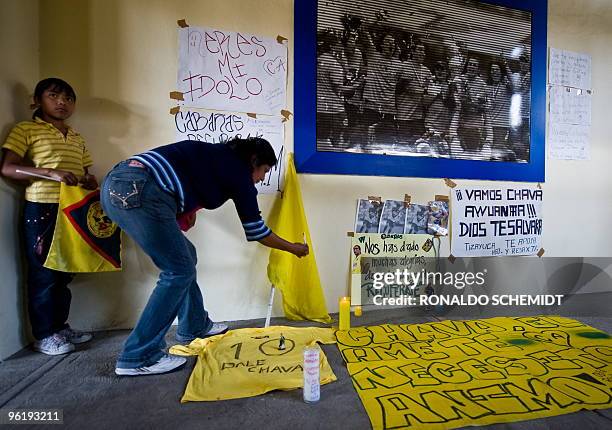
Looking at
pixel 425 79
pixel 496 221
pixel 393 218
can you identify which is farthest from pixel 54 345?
pixel 496 221

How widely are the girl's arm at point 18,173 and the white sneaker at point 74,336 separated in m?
0.67

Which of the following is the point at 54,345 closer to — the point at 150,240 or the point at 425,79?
the point at 150,240

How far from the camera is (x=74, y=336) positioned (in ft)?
5.17

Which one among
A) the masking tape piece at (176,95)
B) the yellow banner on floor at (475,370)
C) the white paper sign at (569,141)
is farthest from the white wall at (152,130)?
the white paper sign at (569,141)

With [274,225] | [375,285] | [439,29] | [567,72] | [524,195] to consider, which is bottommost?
[375,285]

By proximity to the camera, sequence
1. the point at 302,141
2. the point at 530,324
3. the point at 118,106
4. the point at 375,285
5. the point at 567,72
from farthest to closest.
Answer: the point at 567,72 < the point at 375,285 < the point at 302,141 < the point at 530,324 < the point at 118,106

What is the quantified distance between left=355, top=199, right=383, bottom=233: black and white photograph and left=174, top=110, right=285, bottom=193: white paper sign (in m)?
0.51

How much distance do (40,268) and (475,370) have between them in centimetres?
180

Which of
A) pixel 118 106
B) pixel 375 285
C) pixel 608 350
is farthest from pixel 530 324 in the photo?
pixel 118 106

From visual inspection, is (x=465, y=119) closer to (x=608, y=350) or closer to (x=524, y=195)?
(x=524, y=195)

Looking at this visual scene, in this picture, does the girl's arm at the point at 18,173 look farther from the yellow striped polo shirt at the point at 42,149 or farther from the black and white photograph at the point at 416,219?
the black and white photograph at the point at 416,219

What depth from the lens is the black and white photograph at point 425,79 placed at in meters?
2.04

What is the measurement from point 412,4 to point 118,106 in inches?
72.9

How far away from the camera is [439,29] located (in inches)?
87.7
